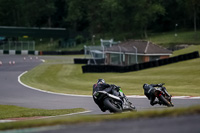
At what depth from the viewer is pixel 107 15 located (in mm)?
98562

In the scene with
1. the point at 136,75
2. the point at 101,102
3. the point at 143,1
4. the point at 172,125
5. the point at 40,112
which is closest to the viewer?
the point at 172,125

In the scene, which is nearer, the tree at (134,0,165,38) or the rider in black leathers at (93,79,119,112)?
the rider in black leathers at (93,79,119,112)

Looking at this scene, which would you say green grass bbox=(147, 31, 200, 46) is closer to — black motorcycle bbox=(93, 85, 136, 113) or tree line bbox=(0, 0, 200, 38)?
tree line bbox=(0, 0, 200, 38)

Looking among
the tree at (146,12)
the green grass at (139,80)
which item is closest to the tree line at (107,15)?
the tree at (146,12)

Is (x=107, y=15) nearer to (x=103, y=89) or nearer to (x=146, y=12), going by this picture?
(x=146, y=12)

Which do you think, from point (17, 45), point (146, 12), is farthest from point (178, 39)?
point (17, 45)

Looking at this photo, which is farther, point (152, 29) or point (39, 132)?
point (152, 29)

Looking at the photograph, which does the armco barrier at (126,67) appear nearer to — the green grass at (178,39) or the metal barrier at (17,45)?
the green grass at (178,39)

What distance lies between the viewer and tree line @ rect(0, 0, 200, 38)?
85850mm

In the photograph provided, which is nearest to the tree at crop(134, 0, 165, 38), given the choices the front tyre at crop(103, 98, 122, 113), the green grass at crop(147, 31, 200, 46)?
the green grass at crop(147, 31, 200, 46)

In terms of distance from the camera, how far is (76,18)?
9812 cm

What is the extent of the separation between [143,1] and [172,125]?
3202 inches

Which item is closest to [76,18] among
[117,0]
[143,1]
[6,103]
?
[117,0]

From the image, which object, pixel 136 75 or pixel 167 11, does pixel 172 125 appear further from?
pixel 167 11
